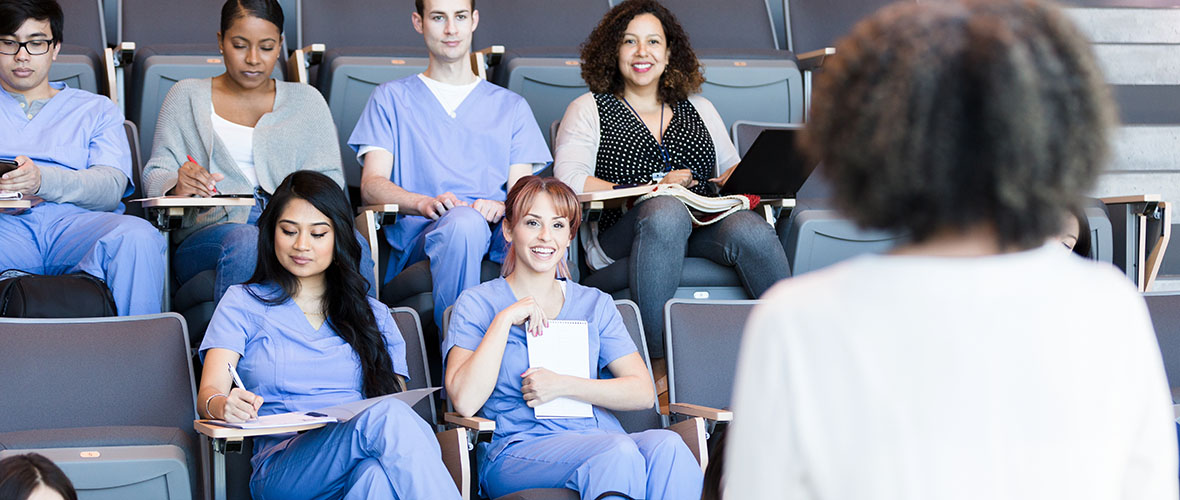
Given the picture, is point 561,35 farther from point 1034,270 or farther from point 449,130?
point 1034,270

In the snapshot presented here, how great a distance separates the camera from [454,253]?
2955 mm

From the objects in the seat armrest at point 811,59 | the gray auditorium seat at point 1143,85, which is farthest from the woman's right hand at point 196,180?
the gray auditorium seat at point 1143,85

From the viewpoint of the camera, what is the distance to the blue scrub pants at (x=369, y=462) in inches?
84.4

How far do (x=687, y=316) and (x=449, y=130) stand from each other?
3.35 feet

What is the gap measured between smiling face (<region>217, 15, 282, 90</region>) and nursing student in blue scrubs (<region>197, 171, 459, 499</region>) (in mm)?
848

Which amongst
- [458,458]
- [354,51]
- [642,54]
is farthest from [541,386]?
[354,51]

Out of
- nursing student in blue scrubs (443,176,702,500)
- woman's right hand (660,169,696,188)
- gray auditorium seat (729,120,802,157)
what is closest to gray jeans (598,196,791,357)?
woman's right hand (660,169,696,188)

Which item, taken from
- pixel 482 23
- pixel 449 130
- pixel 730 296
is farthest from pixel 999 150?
pixel 482 23

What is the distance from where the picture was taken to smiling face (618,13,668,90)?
357 cm

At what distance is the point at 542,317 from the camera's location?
252cm

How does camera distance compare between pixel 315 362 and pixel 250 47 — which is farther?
pixel 250 47

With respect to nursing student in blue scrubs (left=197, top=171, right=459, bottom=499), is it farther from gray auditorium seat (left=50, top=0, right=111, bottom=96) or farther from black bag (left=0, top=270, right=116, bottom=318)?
gray auditorium seat (left=50, top=0, right=111, bottom=96)

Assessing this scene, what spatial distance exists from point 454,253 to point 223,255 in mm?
548

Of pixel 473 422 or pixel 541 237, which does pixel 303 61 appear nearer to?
pixel 541 237
